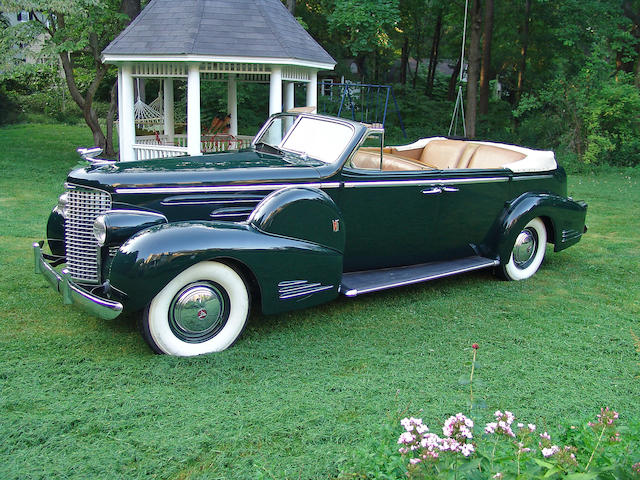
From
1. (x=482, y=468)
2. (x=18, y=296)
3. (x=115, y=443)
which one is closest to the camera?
(x=482, y=468)

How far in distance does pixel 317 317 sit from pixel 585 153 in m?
13.1

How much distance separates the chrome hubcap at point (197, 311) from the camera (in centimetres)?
432

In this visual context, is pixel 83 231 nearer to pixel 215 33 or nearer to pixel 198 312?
pixel 198 312

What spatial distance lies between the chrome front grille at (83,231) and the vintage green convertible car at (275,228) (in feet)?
0.03

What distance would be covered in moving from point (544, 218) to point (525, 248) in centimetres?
41

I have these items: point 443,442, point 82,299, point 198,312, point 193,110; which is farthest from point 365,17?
point 443,442

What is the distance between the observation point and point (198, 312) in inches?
172

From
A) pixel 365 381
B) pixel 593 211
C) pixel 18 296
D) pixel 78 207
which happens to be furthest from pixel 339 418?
pixel 593 211

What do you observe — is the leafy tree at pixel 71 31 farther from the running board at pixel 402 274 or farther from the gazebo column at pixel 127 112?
the running board at pixel 402 274

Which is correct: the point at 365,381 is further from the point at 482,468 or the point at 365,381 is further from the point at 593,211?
the point at 593,211

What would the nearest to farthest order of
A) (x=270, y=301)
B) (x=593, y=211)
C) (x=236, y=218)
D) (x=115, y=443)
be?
(x=115, y=443)
(x=270, y=301)
(x=236, y=218)
(x=593, y=211)

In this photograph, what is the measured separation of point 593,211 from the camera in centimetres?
1059

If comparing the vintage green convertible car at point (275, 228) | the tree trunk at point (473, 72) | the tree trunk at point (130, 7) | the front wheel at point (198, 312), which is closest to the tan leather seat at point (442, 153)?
the vintage green convertible car at point (275, 228)

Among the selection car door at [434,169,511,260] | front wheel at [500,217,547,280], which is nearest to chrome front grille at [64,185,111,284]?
car door at [434,169,511,260]
